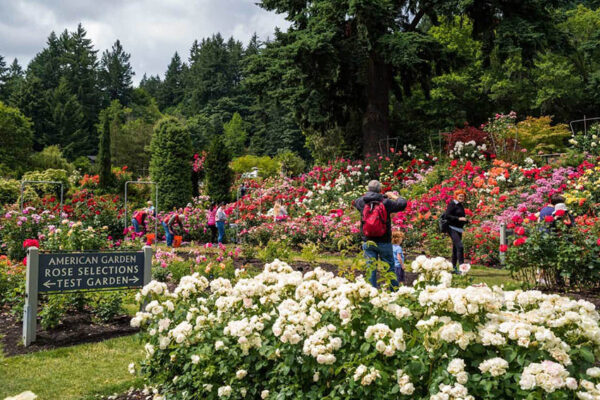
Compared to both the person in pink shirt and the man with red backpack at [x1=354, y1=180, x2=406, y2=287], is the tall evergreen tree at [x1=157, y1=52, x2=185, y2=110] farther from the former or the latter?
the man with red backpack at [x1=354, y1=180, x2=406, y2=287]

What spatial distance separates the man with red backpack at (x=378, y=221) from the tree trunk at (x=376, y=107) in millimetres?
10747

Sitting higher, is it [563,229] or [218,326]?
[563,229]

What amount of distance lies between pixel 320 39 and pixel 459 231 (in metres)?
7.86

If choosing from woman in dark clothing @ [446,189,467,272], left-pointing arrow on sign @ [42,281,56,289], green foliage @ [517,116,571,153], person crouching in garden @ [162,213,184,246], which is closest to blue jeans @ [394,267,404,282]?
woman in dark clothing @ [446,189,467,272]

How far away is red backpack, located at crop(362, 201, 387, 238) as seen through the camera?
5.68 meters

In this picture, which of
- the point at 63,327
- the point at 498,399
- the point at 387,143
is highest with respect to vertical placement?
the point at 387,143

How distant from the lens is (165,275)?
8.06 m

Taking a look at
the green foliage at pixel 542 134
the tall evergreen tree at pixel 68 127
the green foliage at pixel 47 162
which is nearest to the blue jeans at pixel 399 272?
the green foliage at pixel 542 134

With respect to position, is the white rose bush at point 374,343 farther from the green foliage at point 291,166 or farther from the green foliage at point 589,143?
the green foliage at point 291,166

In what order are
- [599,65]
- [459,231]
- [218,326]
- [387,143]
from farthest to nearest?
1. [599,65]
2. [387,143]
3. [459,231]
4. [218,326]

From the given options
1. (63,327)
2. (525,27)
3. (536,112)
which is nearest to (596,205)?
(525,27)

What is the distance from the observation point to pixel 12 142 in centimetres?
3092

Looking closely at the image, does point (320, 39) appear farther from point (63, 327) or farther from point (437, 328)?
point (437, 328)

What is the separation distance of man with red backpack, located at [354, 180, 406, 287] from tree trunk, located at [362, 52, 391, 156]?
10747mm
